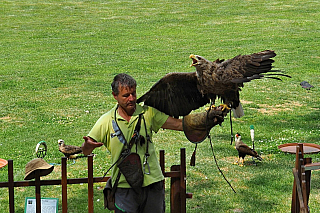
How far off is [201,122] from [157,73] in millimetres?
11035

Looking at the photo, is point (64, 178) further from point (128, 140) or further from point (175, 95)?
point (175, 95)

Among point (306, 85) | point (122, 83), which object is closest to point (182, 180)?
point (122, 83)

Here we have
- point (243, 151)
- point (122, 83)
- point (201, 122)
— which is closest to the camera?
point (122, 83)

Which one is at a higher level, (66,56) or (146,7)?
(146,7)

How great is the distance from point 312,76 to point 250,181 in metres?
8.50

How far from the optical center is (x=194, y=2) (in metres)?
29.6

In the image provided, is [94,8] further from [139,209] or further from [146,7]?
[139,209]

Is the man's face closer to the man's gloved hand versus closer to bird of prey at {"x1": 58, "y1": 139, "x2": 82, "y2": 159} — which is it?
the man's gloved hand

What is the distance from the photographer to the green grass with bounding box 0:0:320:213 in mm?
7539

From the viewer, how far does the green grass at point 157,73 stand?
24.7 ft

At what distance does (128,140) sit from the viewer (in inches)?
175

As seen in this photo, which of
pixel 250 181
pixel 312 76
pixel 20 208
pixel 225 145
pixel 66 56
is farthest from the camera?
pixel 66 56

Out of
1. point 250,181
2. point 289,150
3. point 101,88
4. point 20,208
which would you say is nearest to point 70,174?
point 20,208

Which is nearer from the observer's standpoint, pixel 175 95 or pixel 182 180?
pixel 182 180
